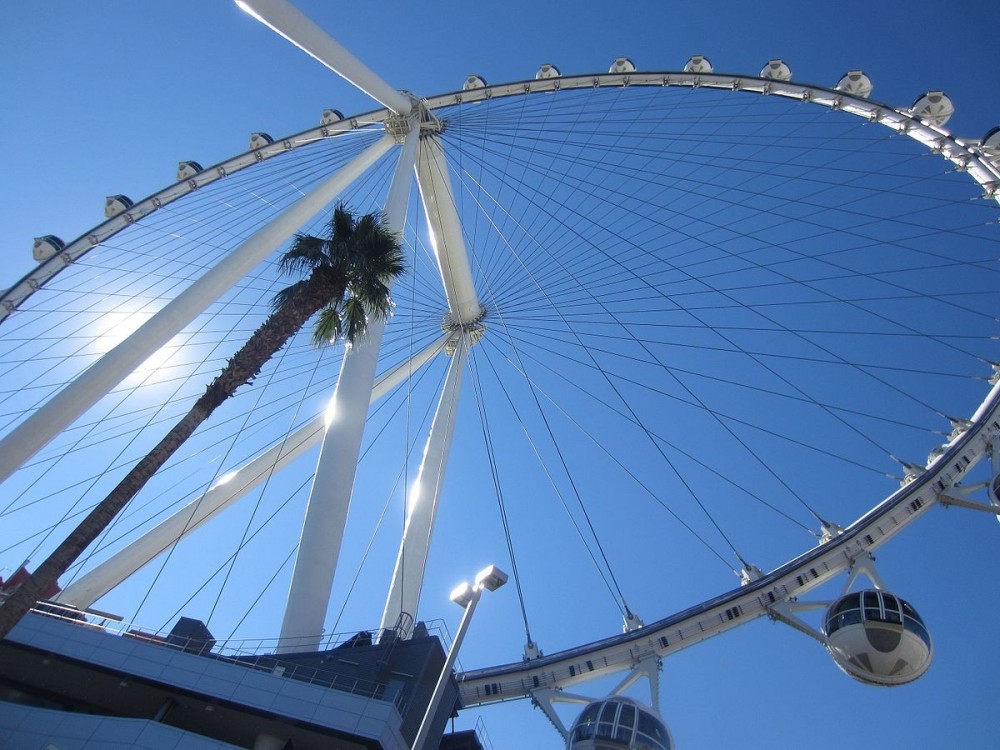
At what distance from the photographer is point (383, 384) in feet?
107

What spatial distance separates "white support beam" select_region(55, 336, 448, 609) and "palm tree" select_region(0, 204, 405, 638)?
599 centimetres

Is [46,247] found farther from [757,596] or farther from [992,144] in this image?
[992,144]

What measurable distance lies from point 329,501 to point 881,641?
1385 centimetres

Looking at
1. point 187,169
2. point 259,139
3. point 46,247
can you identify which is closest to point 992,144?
point 259,139

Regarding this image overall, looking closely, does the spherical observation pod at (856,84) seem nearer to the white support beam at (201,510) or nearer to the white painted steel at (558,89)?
the white painted steel at (558,89)

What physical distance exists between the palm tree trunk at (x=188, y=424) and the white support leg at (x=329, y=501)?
2982 millimetres

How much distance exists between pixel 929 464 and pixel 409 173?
19.6m

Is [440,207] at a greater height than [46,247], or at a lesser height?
greater

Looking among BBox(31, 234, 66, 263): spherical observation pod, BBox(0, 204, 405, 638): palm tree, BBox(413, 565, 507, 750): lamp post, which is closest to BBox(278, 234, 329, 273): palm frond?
BBox(0, 204, 405, 638): palm tree

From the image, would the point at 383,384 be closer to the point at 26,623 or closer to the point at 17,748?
the point at 26,623

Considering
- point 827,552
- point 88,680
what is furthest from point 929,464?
point 88,680

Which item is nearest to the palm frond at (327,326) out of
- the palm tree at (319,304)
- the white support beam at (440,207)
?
the palm tree at (319,304)

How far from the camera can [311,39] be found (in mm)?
23766

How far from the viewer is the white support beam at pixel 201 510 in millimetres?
24812
